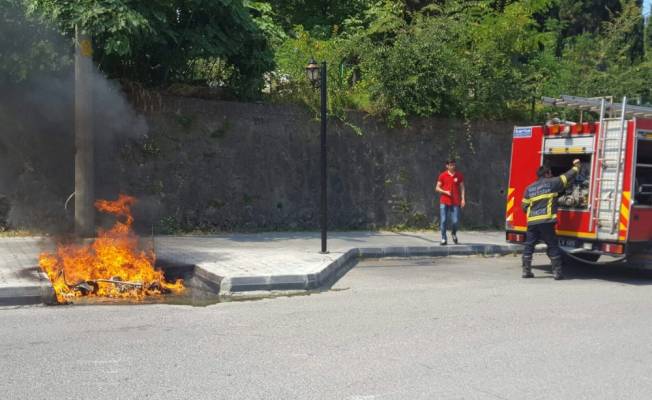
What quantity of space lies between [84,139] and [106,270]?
325cm

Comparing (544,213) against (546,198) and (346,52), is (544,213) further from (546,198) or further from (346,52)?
(346,52)

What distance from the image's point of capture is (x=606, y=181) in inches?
391

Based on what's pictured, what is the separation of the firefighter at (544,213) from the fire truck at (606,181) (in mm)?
465

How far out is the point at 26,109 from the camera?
11.6m

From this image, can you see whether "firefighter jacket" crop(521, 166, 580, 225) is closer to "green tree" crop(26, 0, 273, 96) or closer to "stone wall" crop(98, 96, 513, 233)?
"stone wall" crop(98, 96, 513, 233)

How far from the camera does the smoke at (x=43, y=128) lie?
11.2 m

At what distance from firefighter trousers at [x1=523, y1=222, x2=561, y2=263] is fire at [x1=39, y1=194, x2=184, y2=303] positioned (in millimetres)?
5264

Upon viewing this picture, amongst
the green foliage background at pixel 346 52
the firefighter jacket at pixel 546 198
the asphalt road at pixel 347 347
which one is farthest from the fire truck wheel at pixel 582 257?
the green foliage background at pixel 346 52

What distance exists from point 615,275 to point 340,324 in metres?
6.01

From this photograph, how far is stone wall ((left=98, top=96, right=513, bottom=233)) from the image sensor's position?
1293cm

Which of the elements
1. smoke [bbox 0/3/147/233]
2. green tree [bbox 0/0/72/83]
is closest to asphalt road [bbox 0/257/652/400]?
smoke [bbox 0/3/147/233]

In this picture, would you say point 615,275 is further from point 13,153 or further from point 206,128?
point 13,153

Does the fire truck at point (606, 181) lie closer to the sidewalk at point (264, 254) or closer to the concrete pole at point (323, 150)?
the sidewalk at point (264, 254)

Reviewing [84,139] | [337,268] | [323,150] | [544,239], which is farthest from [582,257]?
[84,139]
